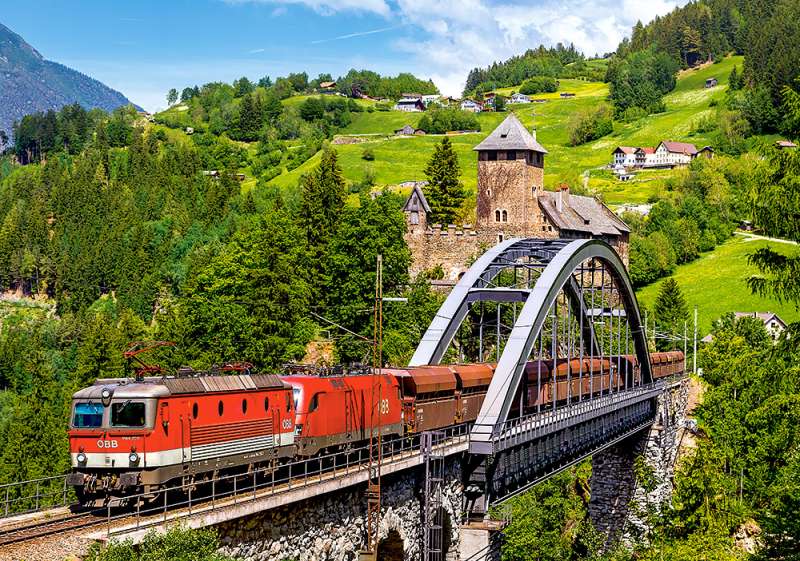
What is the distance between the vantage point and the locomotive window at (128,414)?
24344 mm

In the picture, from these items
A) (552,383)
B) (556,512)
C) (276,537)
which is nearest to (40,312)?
(556,512)

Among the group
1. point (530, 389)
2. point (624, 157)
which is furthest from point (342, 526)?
point (624, 157)

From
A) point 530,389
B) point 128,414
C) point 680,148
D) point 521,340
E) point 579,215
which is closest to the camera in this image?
point 128,414

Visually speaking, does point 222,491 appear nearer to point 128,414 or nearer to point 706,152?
point 128,414

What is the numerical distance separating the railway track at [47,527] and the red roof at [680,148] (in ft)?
520

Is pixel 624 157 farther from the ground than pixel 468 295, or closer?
farther from the ground

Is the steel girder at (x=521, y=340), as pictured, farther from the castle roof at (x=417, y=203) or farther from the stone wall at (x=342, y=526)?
the castle roof at (x=417, y=203)

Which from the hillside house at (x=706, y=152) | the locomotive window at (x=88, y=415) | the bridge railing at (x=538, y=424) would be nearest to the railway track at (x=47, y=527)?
the locomotive window at (x=88, y=415)

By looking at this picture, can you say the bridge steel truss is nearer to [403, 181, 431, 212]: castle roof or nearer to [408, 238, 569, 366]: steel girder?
[408, 238, 569, 366]: steel girder

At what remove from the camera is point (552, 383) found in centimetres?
4703

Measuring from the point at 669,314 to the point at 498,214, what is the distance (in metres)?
17.8

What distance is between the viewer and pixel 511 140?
92.7 meters

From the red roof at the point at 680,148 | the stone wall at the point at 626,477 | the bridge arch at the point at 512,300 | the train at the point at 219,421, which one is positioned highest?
the red roof at the point at 680,148

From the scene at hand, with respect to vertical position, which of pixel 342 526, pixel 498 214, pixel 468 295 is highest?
pixel 498 214
